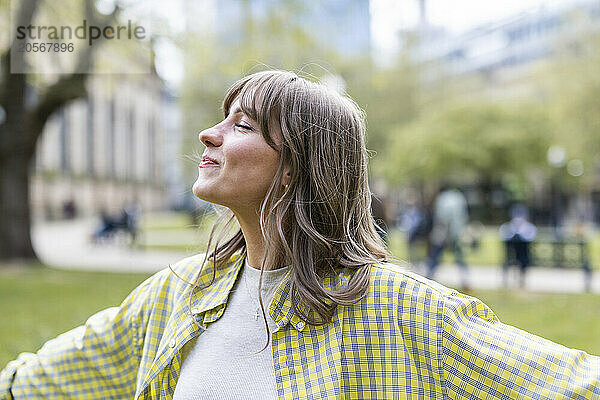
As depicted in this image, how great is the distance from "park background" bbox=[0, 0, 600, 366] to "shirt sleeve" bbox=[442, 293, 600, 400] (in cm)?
88

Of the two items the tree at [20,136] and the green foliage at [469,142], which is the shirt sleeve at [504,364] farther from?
the green foliage at [469,142]

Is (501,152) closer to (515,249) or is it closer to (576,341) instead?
(515,249)

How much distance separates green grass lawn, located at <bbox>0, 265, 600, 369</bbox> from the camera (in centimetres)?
748

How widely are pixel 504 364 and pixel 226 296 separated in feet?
2.43

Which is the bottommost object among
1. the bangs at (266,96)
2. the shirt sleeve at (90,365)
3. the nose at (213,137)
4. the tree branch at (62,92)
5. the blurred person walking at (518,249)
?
the blurred person walking at (518,249)

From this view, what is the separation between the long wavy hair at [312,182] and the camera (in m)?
1.91

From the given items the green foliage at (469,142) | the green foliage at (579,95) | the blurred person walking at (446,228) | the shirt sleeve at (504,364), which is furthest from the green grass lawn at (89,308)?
the green foliage at (469,142)

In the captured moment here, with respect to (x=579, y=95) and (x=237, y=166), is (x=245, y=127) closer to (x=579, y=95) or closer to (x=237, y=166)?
(x=237, y=166)

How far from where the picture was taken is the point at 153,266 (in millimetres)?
16094

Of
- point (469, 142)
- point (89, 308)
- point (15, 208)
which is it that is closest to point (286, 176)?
point (89, 308)

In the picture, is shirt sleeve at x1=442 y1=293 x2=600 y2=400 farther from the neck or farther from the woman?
the neck

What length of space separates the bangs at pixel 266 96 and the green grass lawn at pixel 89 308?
522cm

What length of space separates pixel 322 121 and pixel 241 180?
0.86 ft

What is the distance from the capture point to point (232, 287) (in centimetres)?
203
